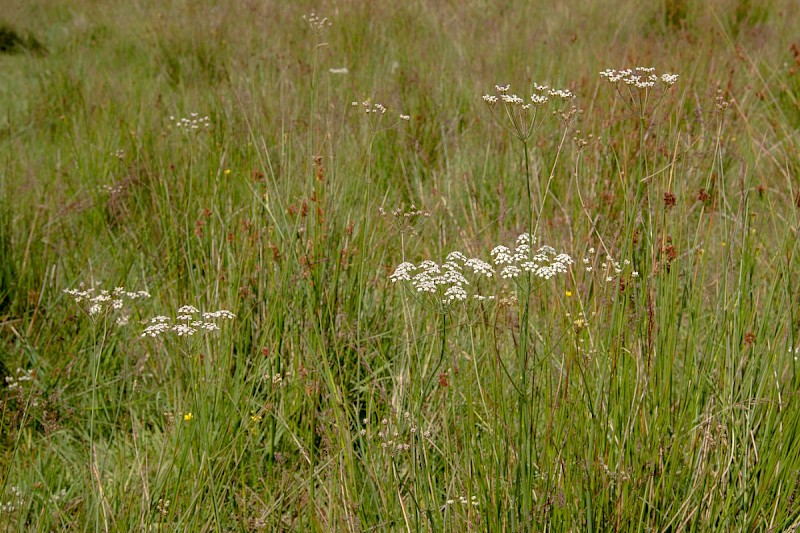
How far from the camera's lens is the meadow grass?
166 centimetres

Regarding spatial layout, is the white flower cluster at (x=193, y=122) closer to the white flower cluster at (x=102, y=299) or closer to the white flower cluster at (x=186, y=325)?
the white flower cluster at (x=102, y=299)

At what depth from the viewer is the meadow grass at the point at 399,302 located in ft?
5.45

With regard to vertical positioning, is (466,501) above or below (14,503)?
above

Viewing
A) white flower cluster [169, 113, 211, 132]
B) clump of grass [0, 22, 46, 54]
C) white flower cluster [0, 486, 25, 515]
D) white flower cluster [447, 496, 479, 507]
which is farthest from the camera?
clump of grass [0, 22, 46, 54]

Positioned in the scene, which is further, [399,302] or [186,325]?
[399,302]

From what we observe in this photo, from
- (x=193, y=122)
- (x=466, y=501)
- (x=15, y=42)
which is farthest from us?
(x=15, y=42)

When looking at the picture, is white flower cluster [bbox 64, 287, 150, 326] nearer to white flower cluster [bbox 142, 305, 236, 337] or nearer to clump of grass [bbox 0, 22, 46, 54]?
white flower cluster [bbox 142, 305, 236, 337]

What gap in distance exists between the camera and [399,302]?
2691 millimetres

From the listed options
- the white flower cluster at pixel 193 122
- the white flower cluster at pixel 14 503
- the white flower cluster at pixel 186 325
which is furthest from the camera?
the white flower cluster at pixel 193 122

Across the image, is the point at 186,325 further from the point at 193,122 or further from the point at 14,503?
the point at 193,122

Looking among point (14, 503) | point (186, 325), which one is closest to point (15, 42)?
point (14, 503)

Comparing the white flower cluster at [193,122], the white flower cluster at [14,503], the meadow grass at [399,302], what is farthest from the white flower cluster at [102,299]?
the white flower cluster at [193,122]

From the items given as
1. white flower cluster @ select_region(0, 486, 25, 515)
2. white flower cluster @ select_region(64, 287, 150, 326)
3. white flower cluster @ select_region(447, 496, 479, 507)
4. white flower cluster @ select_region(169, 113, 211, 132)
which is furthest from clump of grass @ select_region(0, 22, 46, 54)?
white flower cluster @ select_region(447, 496, 479, 507)

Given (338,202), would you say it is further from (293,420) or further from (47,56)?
(47,56)
